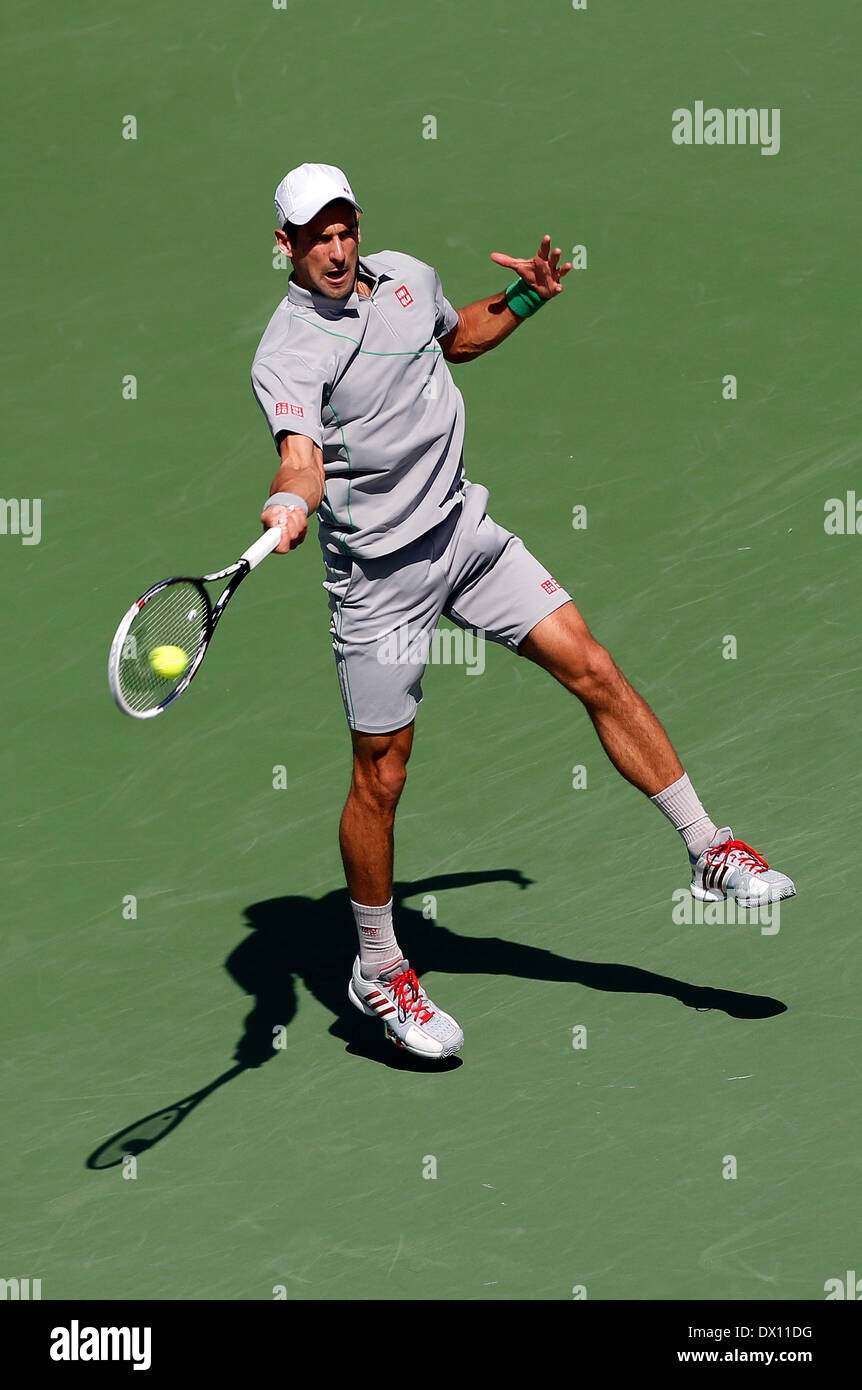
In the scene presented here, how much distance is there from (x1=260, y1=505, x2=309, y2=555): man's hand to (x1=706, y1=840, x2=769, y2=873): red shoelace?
172 centimetres

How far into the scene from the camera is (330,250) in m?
5.66

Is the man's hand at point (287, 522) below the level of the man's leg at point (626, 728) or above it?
above

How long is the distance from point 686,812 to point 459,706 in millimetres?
2258

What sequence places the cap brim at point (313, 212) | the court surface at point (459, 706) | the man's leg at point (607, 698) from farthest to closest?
1. the man's leg at point (607, 698)
2. the cap brim at point (313, 212)
3. the court surface at point (459, 706)

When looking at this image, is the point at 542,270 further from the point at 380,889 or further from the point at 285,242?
the point at 380,889

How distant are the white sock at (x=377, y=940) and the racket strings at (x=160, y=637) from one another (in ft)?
3.80

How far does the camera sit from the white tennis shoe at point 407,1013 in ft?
19.6

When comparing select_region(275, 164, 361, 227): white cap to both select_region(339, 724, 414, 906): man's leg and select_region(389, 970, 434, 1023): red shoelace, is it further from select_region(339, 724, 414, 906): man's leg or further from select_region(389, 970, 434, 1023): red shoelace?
select_region(389, 970, 434, 1023): red shoelace

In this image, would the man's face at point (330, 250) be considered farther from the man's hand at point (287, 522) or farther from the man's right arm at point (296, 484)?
the man's hand at point (287, 522)

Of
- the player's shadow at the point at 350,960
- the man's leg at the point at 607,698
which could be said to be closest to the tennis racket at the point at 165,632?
the man's leg at the point at 607,698

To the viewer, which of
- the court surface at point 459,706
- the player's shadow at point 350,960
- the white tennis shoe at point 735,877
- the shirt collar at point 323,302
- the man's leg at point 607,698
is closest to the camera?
the court surface at point 459,706

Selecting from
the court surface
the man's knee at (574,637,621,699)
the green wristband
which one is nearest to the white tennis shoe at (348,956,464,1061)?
the court surface

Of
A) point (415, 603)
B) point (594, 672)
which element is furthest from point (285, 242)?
point (594, 672)

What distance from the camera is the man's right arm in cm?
515
